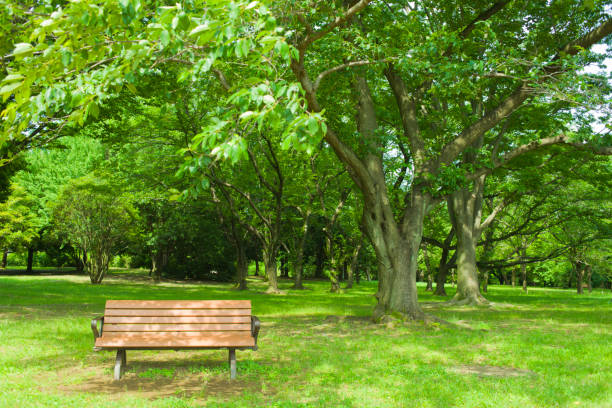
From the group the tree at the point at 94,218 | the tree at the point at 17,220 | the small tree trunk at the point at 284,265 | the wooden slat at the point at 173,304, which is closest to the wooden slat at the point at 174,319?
the wooden slat at the point at 173,304

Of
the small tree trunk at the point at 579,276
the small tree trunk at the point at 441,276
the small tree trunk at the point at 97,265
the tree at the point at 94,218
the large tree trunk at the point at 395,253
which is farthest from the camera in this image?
the small tree trunk at the point at 579,276

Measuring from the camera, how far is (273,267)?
26078mm

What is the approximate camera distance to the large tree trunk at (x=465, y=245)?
18.9 m

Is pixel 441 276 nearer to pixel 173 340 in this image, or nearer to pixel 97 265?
pixel 97 265

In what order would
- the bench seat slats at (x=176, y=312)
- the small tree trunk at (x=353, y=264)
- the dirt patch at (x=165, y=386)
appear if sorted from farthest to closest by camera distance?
the small tree trunk at (x=353, y=264) < the bench seat slats at (x=176, y=312) < the dirt patch at (x=165, y=386)

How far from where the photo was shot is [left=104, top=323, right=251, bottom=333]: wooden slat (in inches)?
266

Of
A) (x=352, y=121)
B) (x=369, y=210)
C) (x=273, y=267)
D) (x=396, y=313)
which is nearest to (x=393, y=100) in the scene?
(x=352, y=121)

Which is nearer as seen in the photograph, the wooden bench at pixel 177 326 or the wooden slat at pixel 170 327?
the wooden bench at pixel 177 326

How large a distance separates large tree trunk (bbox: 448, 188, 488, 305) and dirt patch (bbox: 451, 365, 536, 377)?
1198 centimetres

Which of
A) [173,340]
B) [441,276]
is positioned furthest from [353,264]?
[173,340]

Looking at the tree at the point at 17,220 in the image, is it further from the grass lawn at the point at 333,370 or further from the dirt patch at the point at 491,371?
the dirt patch at the point at 491,371

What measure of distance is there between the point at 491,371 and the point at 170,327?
4.85m

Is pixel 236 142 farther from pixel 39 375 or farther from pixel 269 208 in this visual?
pixel 269 208

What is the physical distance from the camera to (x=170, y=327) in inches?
271
